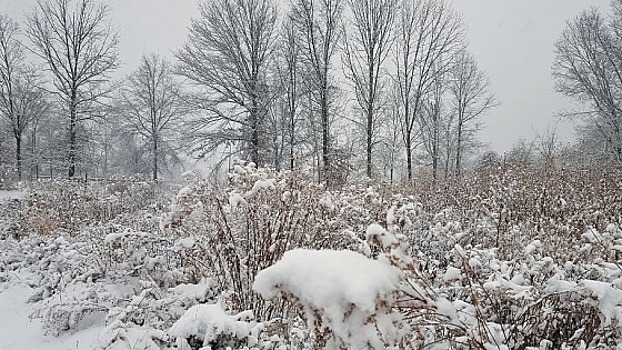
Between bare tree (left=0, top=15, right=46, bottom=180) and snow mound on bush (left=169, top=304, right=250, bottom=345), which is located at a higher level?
bare tree (left=0, top=15, right=46, bottom=180)

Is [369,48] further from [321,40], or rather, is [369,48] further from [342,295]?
[342,295]

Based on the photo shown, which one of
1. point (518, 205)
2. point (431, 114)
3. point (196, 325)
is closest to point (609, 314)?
point (196, 325)

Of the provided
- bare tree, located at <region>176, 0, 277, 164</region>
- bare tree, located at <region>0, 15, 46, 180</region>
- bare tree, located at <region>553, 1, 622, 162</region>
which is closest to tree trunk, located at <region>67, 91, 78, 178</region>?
bare tree, located at <region>0, 15, 46, 180</region>

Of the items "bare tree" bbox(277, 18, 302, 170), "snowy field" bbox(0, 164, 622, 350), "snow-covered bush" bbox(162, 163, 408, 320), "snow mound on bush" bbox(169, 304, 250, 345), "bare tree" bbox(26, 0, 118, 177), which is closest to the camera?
"snowy field" bbox(0, 164, 622, 350)

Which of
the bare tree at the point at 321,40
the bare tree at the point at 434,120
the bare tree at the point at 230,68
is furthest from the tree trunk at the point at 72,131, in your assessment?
the bare tree at the point at 434,120

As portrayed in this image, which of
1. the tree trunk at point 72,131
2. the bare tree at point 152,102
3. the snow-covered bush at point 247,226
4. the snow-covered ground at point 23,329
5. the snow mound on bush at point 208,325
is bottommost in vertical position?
the snow-covered ground at point 23,329

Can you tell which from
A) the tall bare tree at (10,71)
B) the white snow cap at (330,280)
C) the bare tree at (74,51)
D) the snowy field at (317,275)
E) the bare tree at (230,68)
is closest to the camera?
the white snow cap at (330,280)

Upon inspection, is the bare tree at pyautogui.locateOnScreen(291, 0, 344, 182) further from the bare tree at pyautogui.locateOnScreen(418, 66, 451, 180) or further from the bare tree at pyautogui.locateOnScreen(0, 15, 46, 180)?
the bare tree at pyautogui.locateOnScreen(0, 15, 46, 180)

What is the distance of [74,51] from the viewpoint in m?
20.5

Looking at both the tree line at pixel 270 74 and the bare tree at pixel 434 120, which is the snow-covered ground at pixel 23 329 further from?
the bare tree at pixel 434 120

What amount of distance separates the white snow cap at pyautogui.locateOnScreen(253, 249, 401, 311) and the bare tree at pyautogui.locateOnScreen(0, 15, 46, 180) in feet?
85.8

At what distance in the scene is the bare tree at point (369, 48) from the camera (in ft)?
53.8

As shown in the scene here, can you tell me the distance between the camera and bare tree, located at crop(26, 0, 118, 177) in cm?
2003

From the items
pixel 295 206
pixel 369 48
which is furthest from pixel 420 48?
pixel 295 206
